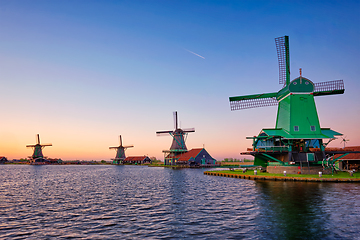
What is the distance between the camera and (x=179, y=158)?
331 ft

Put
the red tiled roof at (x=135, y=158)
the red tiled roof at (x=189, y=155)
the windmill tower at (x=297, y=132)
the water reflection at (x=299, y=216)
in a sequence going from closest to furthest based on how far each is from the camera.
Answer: the water reflection at (x=299, y=216)
the windmill tower at (x=297, y=132)
the red tiled roof at (x=189, y=155)
the red tiled roof at (x=135, y=158)

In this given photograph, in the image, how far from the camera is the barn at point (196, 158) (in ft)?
315

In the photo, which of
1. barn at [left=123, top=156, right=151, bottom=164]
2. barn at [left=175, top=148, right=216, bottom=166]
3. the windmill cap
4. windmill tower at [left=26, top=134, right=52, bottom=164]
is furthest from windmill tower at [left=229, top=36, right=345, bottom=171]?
windmill tower at [left=26, top=134, right=52, bottom=164]

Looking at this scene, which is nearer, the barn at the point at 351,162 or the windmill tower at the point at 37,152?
the barn at the point at 351,162

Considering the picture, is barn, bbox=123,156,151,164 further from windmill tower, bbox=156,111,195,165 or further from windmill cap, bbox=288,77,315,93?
windmill cap, bbox=288,77,315,93

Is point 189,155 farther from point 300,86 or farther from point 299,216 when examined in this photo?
point 299,216

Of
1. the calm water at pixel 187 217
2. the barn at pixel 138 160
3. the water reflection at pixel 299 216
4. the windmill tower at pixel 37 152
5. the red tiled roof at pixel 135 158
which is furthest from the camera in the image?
the windmill tower at pixel 37 152

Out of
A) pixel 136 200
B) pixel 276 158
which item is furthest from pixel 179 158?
pixel 136 200

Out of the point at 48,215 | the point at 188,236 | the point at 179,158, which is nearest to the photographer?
the point at 188,236

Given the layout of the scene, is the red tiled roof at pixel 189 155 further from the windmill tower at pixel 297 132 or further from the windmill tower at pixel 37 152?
the windmill tower at pixel 37 152

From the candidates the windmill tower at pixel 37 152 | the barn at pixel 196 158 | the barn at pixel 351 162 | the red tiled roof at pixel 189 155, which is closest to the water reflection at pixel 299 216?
the barn at pixel 351 162

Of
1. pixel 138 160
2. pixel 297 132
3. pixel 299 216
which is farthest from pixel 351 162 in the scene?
pixel 138 160

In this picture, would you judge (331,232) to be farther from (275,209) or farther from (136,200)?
(136,200)

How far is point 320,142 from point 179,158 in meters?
62.5
